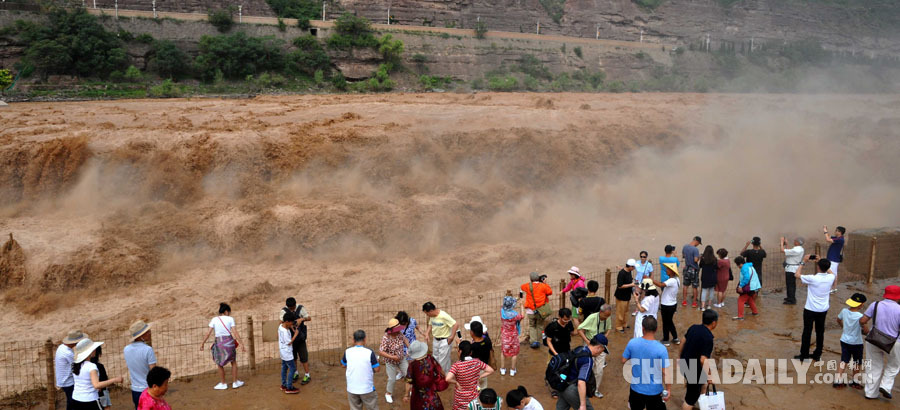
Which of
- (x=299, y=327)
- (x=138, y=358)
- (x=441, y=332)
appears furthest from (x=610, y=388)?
(x=138, y=358)

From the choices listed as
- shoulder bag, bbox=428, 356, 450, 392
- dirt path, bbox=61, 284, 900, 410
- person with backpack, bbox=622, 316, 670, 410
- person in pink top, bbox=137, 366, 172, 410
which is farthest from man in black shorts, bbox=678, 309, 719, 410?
person in pink top, bbox=137, 366, 172, 410

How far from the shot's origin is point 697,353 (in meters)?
7.31

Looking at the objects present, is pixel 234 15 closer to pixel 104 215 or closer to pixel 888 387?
pixel 104 215

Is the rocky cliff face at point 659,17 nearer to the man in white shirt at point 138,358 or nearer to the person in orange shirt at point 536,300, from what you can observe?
the man in white shirt at point 138,358

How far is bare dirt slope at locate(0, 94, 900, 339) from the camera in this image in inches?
594

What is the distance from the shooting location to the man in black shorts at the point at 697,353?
23.9 feet

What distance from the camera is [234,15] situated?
44.1m

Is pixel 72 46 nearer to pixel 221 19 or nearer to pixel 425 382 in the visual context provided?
pixel 221 19

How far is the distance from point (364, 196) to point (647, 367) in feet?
43.5

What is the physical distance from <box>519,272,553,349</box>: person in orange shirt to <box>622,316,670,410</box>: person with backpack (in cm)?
306

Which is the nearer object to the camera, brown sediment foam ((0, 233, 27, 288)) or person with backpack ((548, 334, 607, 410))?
person with backpack ((548, 334, 607, 410))

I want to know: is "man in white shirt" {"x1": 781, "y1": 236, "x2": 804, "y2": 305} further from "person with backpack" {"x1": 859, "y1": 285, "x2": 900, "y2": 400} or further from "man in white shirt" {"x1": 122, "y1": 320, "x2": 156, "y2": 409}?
"man in white shirt" {"x1": 122, "y1": 320, "x2": 156, "y2": 409}

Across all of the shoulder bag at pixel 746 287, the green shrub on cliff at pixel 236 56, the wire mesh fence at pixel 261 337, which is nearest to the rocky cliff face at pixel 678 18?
the green shrub on cliff at pixel 236 56

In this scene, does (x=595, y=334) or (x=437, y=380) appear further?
(x=595, y=334)
